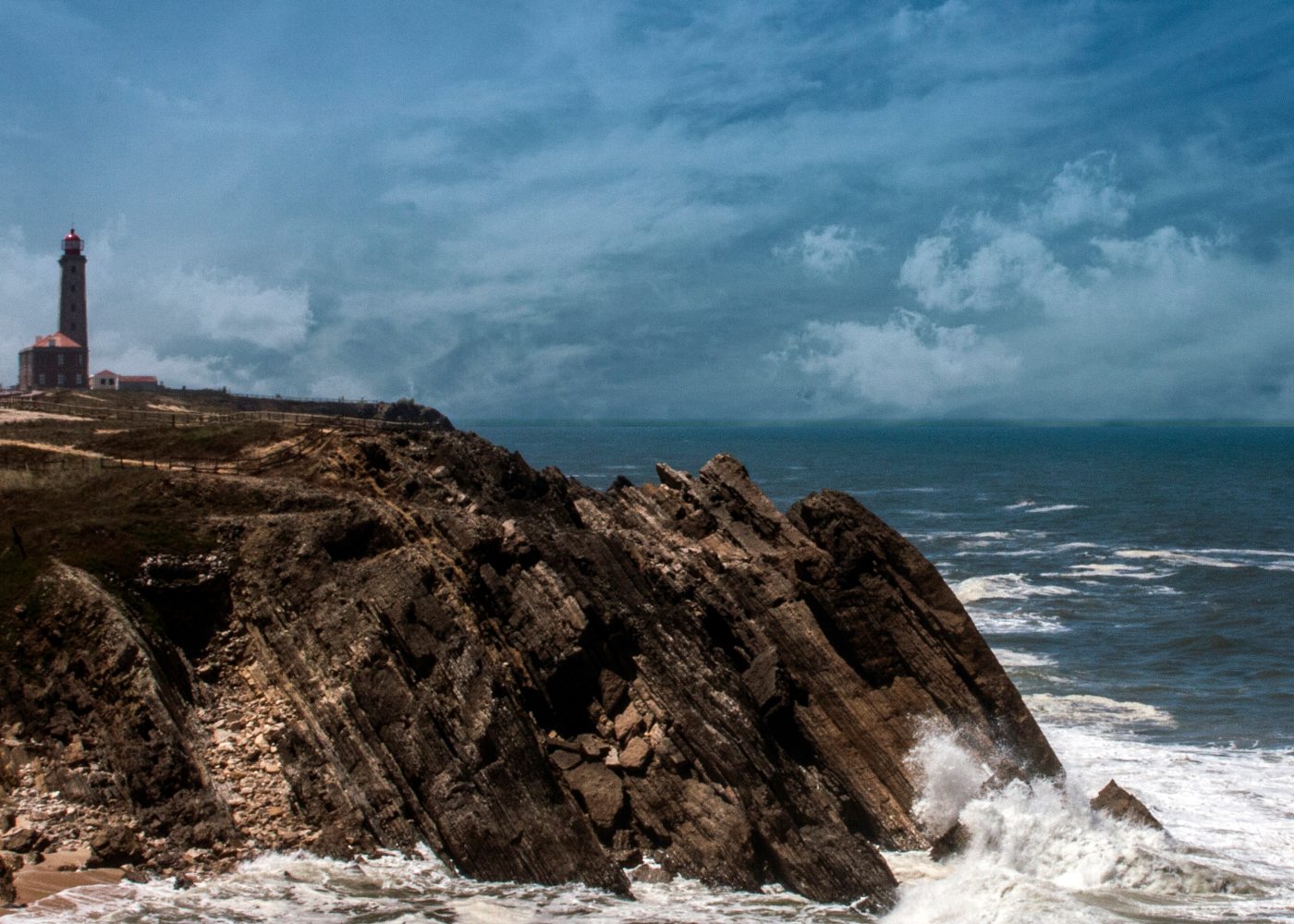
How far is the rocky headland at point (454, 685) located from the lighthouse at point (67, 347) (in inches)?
3294

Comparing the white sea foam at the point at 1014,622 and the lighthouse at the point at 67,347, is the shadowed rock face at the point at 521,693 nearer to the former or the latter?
the white sea foam at the point at 1014,622

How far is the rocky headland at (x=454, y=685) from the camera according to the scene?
27.8 meters

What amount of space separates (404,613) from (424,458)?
10.4 metres

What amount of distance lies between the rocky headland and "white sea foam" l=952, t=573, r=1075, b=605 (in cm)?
2990

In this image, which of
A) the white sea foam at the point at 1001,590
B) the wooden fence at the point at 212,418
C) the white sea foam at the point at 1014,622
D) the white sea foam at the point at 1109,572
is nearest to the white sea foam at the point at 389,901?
the wooden fence at the point at 212,418

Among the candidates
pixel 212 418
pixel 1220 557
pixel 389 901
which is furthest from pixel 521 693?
pixel 1220 557

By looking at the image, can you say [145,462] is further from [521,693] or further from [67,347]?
[67,347]

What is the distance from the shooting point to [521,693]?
101 ft

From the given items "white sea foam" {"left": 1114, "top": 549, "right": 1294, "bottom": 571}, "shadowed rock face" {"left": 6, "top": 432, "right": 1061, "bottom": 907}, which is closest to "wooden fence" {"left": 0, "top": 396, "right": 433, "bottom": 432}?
"shadowed rock face" {"left": 6, "top": 432, "right": 1061, "bottom": 907}

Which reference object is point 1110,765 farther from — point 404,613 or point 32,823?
point 32,823

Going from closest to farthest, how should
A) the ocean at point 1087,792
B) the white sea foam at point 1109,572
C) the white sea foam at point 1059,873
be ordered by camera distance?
the ocean at point 1087,792 < the white sea foam at point 1059,873 < the white sea foam at point 1109,572

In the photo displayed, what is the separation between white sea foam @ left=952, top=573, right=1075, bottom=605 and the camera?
223 ft

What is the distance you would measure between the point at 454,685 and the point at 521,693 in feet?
6.40

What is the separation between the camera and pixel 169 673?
99.3 feet
